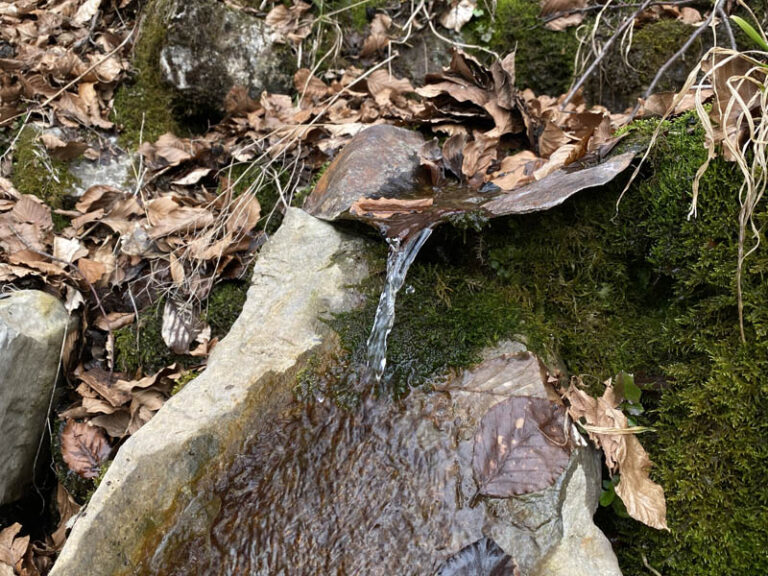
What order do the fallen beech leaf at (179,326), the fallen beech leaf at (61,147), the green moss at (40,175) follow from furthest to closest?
the fallen beech leaf at (61,147) < the green moss at (40,175) < the fallen beech leaf at (179,326)

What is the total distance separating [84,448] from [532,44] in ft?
13.4

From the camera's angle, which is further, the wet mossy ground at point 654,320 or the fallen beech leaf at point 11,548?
the fallen beech leaf at point 11,548

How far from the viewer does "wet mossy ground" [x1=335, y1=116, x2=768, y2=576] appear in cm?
188

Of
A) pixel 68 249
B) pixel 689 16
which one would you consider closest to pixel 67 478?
pixel 68 249

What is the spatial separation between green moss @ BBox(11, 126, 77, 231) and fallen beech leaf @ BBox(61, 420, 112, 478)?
1.36 m

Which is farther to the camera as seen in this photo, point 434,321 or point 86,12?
point 86,12

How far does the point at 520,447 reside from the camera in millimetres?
1856

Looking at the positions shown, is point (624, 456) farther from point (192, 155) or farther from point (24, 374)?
point (192, 155)

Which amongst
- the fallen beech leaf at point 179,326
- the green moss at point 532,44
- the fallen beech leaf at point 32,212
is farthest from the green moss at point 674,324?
the fallen beech leaf at point 32,212

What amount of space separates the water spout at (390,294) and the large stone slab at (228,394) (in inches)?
6.8

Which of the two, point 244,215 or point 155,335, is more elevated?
point 244,215

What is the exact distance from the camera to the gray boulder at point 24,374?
2.85 m

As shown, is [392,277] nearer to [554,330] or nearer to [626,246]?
[554,330]

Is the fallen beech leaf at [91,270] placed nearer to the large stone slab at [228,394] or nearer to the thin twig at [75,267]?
the thin twig at [75,267]
